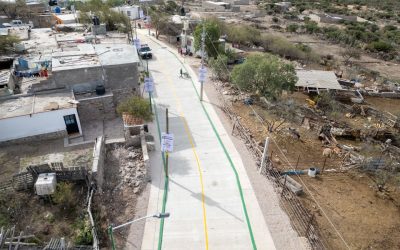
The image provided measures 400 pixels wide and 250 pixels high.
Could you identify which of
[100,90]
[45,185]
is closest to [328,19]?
[100,90]

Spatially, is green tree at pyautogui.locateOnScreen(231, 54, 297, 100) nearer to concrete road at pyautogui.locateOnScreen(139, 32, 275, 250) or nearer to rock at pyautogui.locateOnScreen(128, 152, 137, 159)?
concrete road at pyautogui.locateOnScreen(139, 32, 275, 250)

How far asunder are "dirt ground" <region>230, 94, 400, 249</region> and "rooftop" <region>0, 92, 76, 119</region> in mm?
15336

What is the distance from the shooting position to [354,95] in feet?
120

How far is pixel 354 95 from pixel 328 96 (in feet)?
16.3

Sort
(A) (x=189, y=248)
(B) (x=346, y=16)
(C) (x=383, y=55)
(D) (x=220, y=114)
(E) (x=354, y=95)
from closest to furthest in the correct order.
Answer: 1. (A) (x=189, y=248)
2. (D) (x=220, y=114)
3. (E) (x=354, y=95)
4. (C) (x=383, y=55)
5. (B) (x=346, y=16)

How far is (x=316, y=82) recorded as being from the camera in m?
36.2

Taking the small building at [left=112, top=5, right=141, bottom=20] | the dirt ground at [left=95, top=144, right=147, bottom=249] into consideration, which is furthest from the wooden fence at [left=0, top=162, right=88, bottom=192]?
the small building at [left=112, top=5, right=141, bottom=20]

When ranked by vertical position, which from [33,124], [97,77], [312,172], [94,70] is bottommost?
[312,172]

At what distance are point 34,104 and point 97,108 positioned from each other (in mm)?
4676

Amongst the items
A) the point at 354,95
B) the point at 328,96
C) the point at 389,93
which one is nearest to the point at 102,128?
the point at 328,96

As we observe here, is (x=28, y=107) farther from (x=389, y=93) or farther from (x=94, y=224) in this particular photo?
(x=389, y=93)

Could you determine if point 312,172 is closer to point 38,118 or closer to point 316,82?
point 316,82

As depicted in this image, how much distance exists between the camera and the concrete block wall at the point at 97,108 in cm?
2538

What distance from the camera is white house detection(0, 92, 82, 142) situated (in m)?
21.8
